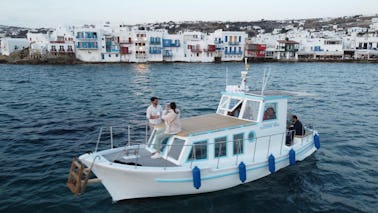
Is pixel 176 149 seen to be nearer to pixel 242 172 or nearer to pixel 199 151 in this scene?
pixel 199 151

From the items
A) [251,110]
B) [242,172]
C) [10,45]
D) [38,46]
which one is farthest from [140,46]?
[242,172]

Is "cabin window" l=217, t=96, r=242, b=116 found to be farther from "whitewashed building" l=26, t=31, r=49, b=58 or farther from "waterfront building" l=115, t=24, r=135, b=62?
"whitewashed building" l=26, t=31, r=49, b=58

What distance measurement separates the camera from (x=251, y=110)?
11430mm

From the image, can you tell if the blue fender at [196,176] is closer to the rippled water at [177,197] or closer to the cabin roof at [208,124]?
the rippled water at [177,197]

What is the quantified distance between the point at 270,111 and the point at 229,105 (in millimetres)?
1697

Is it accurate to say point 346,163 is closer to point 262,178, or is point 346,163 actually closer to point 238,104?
point 262,178

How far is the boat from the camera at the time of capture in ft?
29.6

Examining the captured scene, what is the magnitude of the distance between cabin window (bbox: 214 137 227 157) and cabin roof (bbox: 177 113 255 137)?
40 cm

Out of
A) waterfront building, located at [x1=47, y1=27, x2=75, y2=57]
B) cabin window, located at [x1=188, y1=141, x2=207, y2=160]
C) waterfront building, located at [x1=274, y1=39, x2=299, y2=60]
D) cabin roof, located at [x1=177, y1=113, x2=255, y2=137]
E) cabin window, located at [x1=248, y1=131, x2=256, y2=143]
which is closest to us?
cabin window, located at [x1=188, y1=141, x2=207, y2=160]

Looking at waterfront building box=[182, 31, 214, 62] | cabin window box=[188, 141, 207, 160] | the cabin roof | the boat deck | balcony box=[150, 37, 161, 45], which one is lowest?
the boat deck

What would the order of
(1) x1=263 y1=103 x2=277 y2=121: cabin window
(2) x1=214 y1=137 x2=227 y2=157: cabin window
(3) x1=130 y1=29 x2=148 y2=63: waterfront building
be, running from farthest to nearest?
(3) x1=130 y1=29 x2=148 y2=63: waterfront building < (1) x1=263 y1=103 x2=277 y2=121: cabin window < (2) x1=214 y1=137 x2=227 y2=157: cabin window

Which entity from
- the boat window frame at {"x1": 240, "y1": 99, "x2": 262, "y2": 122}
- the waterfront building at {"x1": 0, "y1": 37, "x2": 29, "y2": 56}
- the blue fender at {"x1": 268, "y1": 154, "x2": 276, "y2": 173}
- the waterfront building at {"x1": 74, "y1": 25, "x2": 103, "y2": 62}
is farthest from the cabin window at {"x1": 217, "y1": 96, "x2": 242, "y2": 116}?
the waterfront building at {"x1": 0, "y1": 37, "x2": 29, "y2": 56}

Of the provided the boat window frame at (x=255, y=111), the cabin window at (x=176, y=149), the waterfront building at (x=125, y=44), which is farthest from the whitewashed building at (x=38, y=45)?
the cabin window at (x=176, y=149)

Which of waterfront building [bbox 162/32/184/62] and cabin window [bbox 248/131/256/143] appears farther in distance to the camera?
waterfront building [bbox 162/32/184/62]
